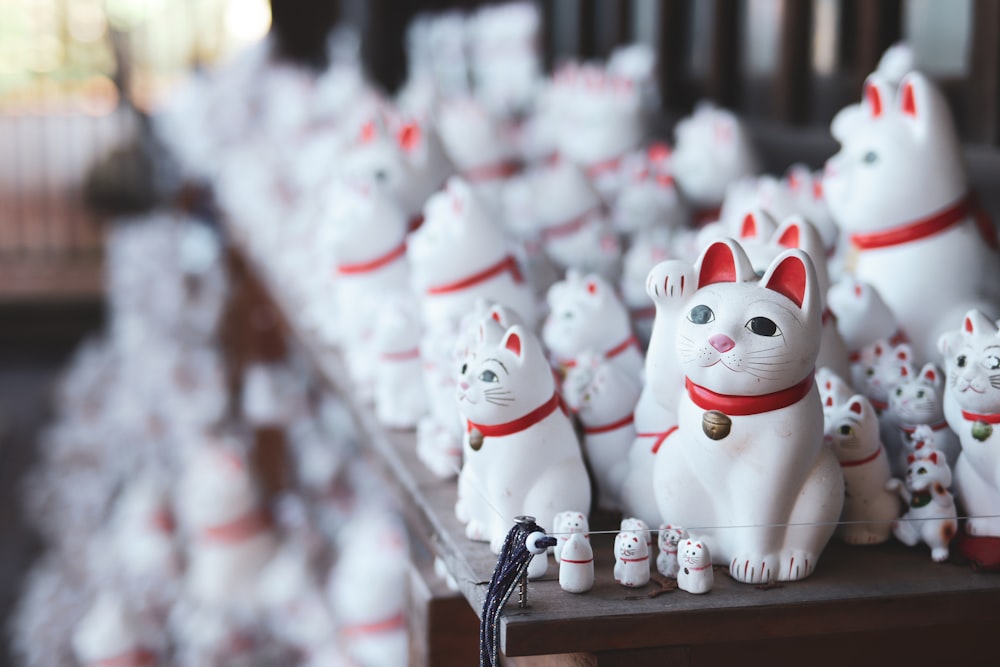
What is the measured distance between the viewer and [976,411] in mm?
1018

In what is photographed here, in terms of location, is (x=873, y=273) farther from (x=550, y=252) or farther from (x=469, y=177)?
(x=469, y=177)

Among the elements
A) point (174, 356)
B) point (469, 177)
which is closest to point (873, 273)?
point (469, 177)

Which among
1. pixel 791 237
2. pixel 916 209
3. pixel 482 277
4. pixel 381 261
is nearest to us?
pixel 791 237

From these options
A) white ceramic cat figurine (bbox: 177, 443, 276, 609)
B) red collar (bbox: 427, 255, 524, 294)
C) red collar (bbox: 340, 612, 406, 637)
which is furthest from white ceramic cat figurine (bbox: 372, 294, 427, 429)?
white ceramic cat figurine (bbox: 177, 443, 276, 609)

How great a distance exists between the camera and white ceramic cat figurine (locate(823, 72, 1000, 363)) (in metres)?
1.31

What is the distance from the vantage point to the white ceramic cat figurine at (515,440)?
3.57ft

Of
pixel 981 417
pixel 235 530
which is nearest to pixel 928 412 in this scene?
pixel 981 417

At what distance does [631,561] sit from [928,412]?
0.35m

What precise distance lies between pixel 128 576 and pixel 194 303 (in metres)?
2.49

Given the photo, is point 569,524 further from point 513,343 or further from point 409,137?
point 409,137

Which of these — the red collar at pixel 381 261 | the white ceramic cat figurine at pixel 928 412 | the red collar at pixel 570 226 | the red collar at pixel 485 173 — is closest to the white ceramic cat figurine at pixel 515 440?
the white ceramic cat figurine at pixel 928 412

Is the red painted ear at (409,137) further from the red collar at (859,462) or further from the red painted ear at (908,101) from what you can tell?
the red collar at (859,462)

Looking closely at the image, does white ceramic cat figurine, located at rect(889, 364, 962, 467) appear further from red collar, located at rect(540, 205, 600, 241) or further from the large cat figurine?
red collar, located at rect(540, 205, 600, 241)

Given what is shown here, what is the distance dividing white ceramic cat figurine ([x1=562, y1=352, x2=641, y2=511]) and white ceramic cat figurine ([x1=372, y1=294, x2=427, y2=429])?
0.36 meters
